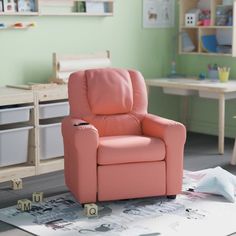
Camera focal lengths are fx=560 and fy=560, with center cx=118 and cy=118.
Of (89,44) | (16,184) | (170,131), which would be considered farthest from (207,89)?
(16,184)

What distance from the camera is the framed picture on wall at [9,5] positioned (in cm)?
467

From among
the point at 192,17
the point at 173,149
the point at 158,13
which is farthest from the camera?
the point at 158,13

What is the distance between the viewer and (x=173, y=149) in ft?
12.5

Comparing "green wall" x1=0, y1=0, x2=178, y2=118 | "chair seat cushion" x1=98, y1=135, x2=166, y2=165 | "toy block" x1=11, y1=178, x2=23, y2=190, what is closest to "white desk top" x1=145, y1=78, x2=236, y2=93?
"green wall" x1=0, y1=0, x2=178, y2=118

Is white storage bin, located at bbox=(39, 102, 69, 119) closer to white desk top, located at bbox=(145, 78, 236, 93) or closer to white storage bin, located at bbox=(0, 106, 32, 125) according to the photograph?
white storage bin, located at bbox=(0, 106, 32, 125)

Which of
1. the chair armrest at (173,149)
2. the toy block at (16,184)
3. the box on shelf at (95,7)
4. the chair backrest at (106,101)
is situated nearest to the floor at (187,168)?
the toy block at (16,184)

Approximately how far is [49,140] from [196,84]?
5.21ft

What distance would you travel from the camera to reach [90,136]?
3.62 m

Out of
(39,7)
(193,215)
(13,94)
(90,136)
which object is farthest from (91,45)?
(193,215)

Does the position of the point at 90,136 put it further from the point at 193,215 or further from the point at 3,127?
the point at 3,127

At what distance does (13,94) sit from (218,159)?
1952 mm

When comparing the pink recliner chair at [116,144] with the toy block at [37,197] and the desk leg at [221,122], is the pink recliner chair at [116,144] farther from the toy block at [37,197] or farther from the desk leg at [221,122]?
the desk leg at [221,122]

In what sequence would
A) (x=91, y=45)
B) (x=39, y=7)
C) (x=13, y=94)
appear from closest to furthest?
1. (x=13, y=94)
2. (x=39, y=7)
3. (x=91, y=45)

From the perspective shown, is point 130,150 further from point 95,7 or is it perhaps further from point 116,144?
point 95,7
